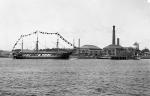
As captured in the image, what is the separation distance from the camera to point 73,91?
3756 centimetres

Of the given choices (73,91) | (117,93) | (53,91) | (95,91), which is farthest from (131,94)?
(53,91)

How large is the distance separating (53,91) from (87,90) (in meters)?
4.20

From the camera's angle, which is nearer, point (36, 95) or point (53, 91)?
point (36, 95)

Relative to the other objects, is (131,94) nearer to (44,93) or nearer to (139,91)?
(139,91)

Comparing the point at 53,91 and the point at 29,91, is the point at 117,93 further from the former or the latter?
the point at 29,91

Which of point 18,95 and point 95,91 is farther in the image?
point 95,91

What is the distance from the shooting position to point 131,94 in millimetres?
35312

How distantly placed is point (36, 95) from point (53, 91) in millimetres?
3751

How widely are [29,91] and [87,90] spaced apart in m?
7.08

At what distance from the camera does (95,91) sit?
37.8 meters

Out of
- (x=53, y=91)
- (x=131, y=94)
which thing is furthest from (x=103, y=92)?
(x=53, y=91)

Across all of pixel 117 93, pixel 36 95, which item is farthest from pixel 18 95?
pixel 117 93

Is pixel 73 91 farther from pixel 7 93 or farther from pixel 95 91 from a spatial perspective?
pixel 7 93

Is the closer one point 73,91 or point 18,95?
point 18,95
